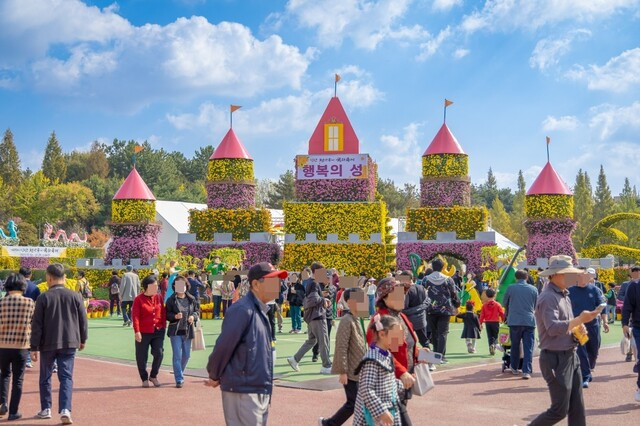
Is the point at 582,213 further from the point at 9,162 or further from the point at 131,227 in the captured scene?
the point at 9,162

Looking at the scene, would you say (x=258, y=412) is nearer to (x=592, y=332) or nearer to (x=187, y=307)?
(x=187, y=307)

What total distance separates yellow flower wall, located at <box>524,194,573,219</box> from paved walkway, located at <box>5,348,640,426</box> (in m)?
20.6

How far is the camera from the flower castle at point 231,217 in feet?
109

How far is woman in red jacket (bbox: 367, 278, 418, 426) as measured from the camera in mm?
5680

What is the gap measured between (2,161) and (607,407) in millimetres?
89278

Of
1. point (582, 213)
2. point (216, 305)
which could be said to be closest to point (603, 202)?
point (582, 213)

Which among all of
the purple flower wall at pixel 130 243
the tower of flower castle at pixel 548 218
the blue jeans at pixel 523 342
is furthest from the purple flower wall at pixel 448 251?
the blue jeans at pixel 523 342

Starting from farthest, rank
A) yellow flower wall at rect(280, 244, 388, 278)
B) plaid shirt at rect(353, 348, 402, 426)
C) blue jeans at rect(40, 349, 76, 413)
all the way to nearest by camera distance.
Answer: yellow flower wall at rect(280, 244, 388, 278)
blue jeans at rect(40, 349, 76, 413)
plaid shirt at rect(353, 348, 402, 426)

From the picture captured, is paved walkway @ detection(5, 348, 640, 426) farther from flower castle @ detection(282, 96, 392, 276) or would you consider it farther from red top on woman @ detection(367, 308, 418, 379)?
flower castle @ detection(282, 96, 392, 276)

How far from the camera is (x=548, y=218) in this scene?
1245 inches

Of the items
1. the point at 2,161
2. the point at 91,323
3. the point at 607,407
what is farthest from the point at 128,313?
the point at 2,161

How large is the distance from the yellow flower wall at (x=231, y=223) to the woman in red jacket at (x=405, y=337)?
2754cm

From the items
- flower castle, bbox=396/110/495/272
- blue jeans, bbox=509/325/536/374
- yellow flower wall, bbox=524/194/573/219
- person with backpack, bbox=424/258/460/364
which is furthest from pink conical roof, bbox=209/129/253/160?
blue jeans, bbox=509/325/536/374

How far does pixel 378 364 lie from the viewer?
206 inches
